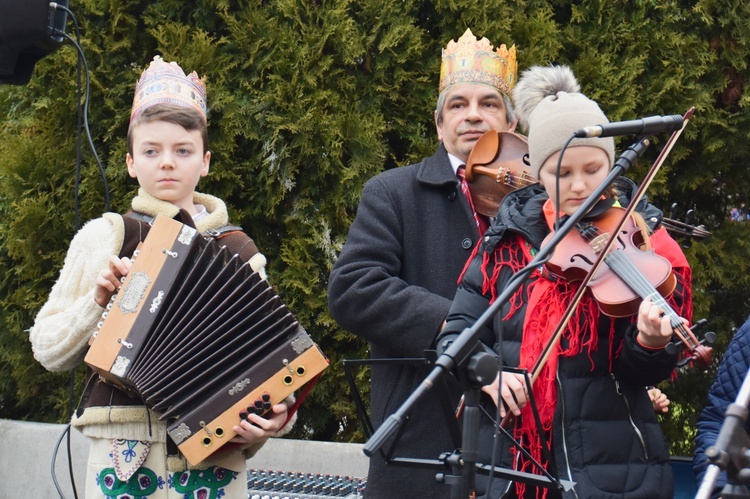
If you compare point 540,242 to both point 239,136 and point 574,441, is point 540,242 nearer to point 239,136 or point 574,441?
point 574,441

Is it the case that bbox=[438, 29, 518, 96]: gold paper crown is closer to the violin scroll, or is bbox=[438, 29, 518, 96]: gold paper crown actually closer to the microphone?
the microphone

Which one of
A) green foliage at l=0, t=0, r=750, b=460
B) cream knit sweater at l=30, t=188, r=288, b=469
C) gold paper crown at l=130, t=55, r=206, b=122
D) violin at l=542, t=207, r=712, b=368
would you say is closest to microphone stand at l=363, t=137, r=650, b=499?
violin at l=542, t=207, r=712, b=368

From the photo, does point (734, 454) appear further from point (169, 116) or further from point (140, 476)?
point (169, 116)

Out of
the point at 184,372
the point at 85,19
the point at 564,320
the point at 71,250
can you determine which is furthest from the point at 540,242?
the point at 85,19

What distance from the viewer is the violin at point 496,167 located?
324cm

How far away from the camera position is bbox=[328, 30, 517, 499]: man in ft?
10.6

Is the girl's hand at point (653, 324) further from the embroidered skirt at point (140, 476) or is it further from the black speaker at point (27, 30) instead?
the black speaker at point (27, 30)

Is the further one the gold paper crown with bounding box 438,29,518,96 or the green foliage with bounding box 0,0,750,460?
the green foliage with bounding box 0,0,750,460

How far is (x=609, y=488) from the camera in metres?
2.52

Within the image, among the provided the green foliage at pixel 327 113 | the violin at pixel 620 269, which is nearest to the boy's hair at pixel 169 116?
the violin at pixel 620 269

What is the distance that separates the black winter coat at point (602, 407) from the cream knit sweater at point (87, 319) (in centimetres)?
86

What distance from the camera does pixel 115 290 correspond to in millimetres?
3016

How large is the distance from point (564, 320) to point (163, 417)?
4.12ft

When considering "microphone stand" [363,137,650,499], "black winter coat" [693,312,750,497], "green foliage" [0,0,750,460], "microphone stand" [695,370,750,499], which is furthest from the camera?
"green foliage" [0,0,750,460]
